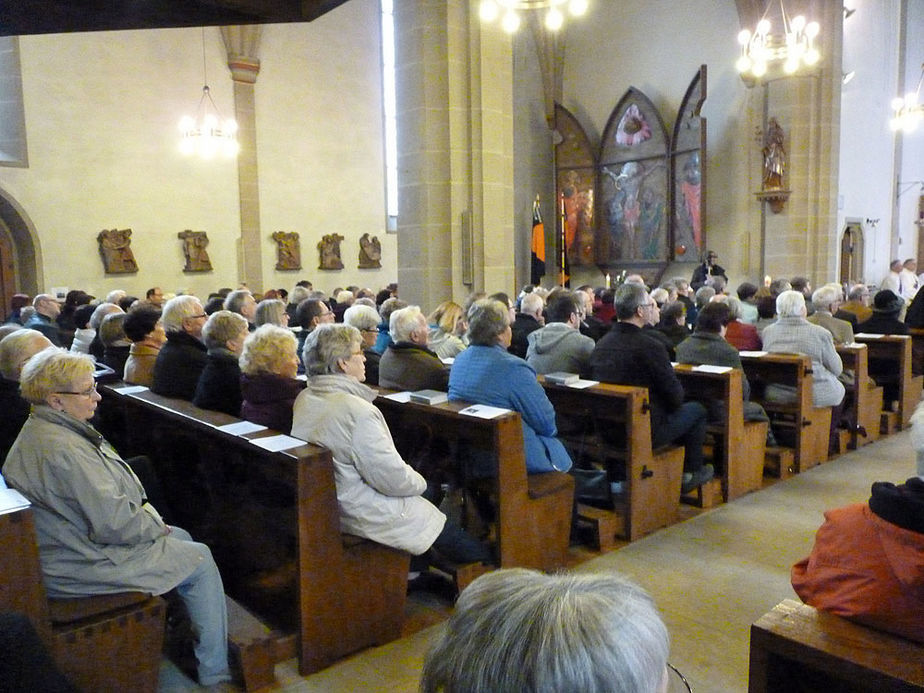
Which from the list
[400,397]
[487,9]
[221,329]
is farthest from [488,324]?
[487,9]

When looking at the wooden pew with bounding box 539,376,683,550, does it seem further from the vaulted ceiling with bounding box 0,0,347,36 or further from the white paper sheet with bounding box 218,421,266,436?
the vaulted ceiling with bounding box 0,0,347,36

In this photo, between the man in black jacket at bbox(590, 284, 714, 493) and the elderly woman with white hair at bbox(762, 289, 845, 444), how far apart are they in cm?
158

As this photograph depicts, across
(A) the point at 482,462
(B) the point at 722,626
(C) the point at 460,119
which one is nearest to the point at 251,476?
(A) the point at 482,462

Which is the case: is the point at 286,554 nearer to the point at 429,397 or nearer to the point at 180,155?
→ the point at 429,397

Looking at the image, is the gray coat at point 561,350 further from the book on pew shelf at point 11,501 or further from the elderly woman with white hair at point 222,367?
the book on pew shelf at point 11,501

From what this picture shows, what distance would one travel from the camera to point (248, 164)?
46.8 feet

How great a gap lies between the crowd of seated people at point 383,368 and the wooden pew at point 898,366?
0.61 m

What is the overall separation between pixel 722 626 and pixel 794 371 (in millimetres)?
2973

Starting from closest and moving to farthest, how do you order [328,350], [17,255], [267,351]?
[328,350]
[267,351]
[17,255]

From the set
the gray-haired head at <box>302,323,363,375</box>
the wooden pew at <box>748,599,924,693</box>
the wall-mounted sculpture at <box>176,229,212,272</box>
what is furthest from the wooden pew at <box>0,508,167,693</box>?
the wall-mounted sculpture at <box>176,229,212,272</box>

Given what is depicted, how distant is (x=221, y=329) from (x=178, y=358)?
0.43 meters

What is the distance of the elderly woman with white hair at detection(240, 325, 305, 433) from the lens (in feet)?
12.0

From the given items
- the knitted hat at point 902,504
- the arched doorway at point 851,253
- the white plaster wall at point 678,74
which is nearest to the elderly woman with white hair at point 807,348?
the knitted hat at point 902,504

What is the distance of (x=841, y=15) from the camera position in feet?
41.1
